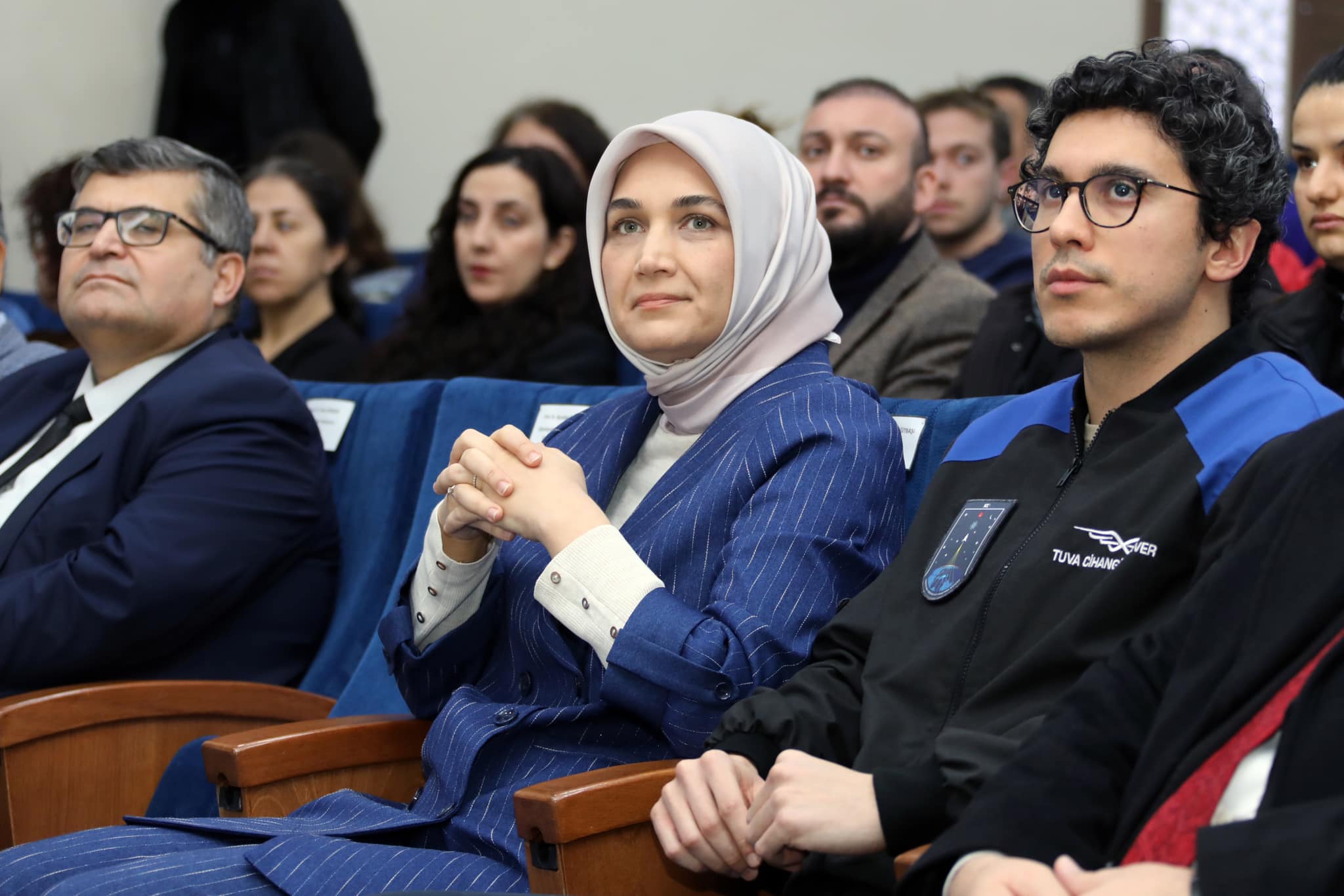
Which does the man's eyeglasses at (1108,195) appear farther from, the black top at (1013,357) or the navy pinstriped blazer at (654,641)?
the black top at (1013,357)

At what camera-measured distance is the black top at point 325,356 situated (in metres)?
3.57

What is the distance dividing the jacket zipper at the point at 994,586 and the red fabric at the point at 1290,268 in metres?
1.70

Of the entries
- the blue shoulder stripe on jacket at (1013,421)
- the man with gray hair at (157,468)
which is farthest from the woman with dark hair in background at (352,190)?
the blue shoulder stripe on jacket at (1013,421)

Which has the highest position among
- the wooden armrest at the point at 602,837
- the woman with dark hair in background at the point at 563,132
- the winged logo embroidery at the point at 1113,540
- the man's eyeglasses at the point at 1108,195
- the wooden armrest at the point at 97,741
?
the woman with dark hair in background at the point at 563,132

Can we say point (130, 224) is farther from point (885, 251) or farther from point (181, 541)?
point (885, 251)

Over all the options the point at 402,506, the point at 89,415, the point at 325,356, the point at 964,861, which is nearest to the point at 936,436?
the point at 964,861

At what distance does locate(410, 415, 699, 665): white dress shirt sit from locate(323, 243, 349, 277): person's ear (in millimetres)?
2175

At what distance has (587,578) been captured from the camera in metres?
1.51

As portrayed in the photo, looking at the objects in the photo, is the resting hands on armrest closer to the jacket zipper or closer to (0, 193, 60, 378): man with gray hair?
the jacket zipper

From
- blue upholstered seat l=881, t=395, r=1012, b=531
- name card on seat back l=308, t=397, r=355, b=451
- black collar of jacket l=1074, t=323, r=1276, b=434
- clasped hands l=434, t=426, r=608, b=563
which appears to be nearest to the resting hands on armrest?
black collar of jacket l=1074, t=323, r=1276, b=434

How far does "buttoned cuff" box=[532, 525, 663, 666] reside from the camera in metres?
1.49

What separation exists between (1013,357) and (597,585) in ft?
4.38

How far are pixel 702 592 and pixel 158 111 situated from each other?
424cm

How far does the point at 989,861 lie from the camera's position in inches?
42.5
